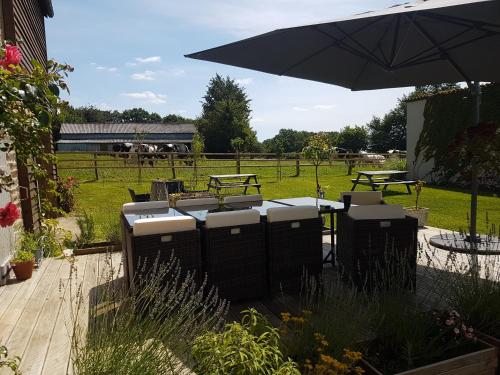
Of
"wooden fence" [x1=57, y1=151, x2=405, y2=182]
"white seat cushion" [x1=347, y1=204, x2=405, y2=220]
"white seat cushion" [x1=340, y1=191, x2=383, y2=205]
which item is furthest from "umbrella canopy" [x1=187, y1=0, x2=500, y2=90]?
"wooden fence" [x1=57, y1=151, x2=405, y2=182]

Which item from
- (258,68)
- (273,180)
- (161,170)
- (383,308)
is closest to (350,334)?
(383,308)

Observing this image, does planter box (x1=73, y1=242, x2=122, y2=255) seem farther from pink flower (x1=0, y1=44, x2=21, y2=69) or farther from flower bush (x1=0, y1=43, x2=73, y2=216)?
pink flower (x1=0, y1=44, x2=21, y2=69)

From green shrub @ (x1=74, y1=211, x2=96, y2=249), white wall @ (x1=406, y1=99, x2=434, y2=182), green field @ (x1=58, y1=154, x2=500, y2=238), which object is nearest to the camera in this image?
green shrub @ (x1=74, y1=211, x2=96, y2=249)

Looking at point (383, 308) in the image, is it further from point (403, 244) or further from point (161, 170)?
point (161, 170)

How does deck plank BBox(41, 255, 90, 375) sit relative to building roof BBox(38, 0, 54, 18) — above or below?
below

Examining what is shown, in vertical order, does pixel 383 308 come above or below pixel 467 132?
below

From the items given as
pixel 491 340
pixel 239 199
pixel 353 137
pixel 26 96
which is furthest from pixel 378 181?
pixel 353 137

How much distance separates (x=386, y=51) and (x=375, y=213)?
6.51ft

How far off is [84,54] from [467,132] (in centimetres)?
675

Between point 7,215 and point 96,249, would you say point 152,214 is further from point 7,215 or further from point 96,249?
point 7,215

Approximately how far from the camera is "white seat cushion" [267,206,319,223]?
3.29m

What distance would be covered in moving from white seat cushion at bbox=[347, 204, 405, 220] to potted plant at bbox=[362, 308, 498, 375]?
1158mm

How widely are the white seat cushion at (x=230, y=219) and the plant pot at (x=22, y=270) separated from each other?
2289mm

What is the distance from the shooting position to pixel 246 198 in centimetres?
489
